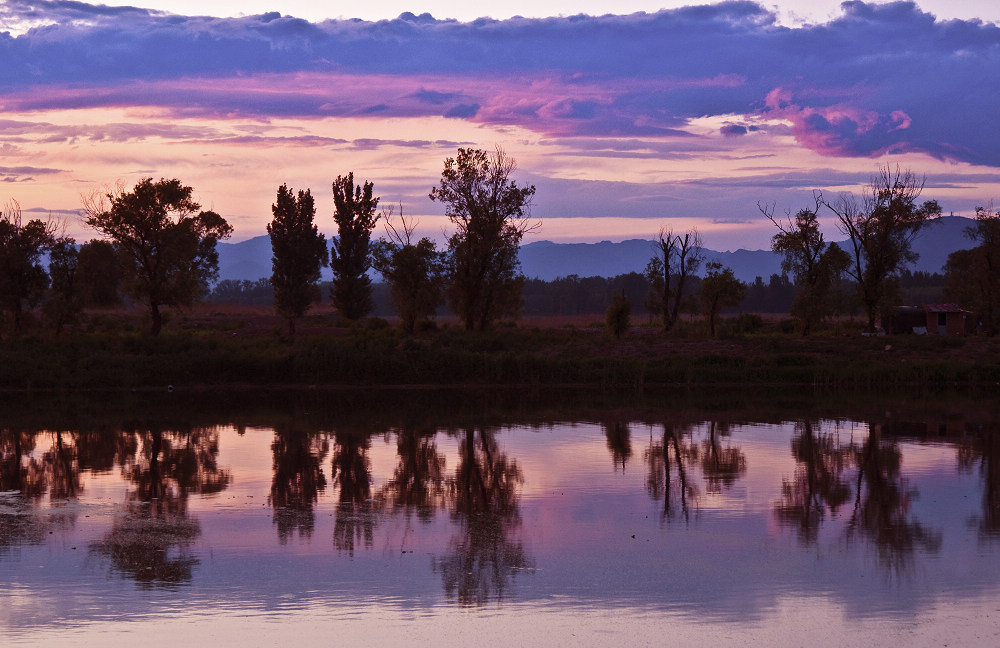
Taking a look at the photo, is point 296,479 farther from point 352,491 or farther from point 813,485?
point 813,485

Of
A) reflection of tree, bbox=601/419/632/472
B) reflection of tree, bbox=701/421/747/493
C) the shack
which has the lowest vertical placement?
reflection of tree, bbox=601/419/632/472

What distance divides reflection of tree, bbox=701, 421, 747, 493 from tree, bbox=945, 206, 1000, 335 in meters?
37.1

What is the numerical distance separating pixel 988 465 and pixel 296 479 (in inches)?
476

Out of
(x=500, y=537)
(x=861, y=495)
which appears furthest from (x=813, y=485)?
(x=500, y=537)

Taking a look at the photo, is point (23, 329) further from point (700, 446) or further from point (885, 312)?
point (885, 312)

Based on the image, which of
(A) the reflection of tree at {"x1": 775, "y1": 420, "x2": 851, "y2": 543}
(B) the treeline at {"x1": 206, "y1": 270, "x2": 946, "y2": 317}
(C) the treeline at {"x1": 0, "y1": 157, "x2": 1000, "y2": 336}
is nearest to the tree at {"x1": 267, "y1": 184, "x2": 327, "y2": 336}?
(C) the treeline at {"x1": 0, "y1": 157, "x2": 1000, "y2": 336}

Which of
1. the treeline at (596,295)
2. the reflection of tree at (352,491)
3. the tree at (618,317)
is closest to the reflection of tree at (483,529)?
the reflection of tree at (352,491)

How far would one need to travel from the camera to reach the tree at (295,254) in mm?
58781

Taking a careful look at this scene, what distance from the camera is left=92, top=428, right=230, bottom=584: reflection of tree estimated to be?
11148 mm

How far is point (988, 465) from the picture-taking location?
1873cm

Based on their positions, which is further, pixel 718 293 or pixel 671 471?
pixel 718 293

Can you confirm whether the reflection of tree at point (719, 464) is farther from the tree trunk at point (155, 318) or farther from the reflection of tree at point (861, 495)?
the tree trunk at point (155, 318)

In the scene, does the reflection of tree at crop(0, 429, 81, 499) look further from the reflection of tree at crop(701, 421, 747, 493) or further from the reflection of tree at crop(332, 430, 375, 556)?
the reflection of tree at crop(701, 421, 747, 493)

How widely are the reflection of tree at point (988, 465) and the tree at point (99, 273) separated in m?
36.4
